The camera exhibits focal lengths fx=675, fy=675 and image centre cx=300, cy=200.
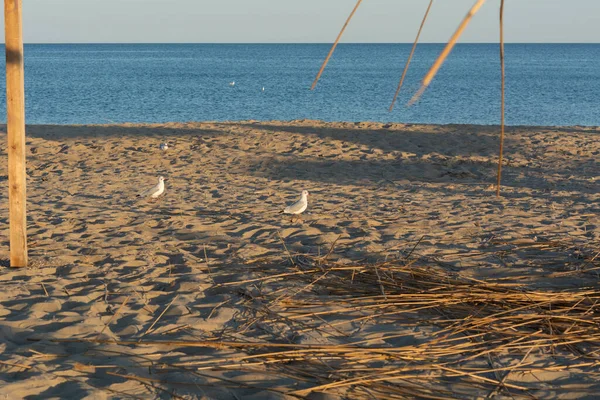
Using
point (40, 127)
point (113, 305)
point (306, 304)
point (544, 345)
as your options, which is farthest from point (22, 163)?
point (40, 127)

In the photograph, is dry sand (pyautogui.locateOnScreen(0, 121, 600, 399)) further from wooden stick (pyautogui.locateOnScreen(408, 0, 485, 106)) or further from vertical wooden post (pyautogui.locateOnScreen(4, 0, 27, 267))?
wooden stick (pyautogui.locateOnScreen(408, 0, 485, 106))

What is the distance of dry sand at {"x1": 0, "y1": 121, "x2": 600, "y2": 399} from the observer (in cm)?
358

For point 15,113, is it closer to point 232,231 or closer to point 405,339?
point 232,231

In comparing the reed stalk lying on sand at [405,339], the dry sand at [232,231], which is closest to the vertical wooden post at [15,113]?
the dry sand at [232,231]

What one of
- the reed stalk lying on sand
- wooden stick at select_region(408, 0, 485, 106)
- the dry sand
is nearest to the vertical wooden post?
the dry sand

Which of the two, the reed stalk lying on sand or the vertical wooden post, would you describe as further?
the vertical wooden post

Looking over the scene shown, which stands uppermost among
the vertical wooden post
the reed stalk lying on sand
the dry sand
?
the vertical wooden post

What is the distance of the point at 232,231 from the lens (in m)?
6.69

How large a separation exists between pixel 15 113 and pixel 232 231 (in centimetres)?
247

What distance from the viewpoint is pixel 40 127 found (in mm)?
15133

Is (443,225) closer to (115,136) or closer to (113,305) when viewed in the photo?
(113,305)

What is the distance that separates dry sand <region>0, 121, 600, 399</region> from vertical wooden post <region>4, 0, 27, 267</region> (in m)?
0.45

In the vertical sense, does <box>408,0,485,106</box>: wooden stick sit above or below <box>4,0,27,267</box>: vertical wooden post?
above
